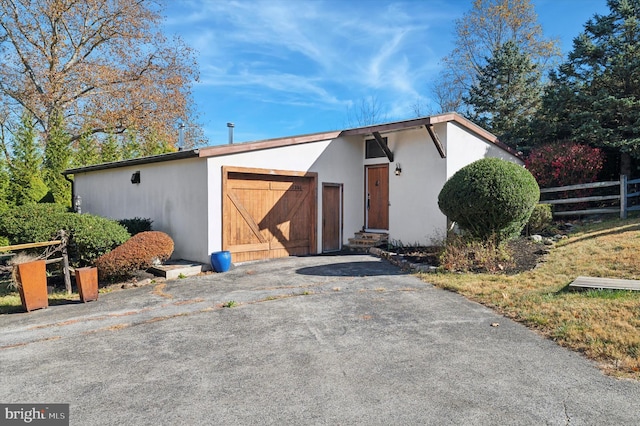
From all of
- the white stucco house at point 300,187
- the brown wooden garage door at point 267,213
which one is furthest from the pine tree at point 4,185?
the brown wooden garage door at point 267,213

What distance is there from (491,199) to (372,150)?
16.9ft

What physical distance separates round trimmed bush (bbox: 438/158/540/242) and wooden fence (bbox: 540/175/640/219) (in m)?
4.25

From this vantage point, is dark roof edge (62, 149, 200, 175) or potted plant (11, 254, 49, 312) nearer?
potted plant (11, 254, 49, 312)

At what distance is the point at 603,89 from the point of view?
12.8 meters

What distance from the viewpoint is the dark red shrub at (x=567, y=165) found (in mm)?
11938

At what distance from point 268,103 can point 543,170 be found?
1625 centimetres

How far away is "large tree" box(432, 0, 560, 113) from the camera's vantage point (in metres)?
22.5

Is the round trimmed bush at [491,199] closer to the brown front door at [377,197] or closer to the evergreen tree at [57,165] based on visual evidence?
the brown front door at [377,197]

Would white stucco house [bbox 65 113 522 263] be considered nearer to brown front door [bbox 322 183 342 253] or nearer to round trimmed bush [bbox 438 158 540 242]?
brown front door [bbox 322 183 342 253]


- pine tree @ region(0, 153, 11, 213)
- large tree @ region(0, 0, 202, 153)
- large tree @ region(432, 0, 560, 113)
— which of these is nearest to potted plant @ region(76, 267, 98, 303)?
pine tree @ region(0, 153, 11, 213)

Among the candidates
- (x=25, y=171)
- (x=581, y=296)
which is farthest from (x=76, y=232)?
(x=581, y=296)

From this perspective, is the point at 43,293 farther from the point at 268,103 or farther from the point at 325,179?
the point at 268,103

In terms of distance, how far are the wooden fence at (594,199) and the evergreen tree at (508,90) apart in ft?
26.3

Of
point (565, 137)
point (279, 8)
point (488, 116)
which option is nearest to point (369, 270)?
point (279, 8)
